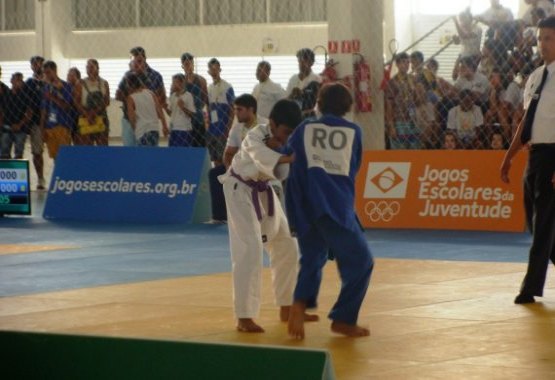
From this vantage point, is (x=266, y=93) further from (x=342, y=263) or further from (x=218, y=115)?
(x=342, y=263)

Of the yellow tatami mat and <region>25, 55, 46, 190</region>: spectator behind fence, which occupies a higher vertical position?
<region>25, 55, 46, 190</region>: spectator behind fence

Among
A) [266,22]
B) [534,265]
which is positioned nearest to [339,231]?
[534,265]

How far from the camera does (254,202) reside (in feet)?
30.3

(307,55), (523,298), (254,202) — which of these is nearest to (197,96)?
(307,55)

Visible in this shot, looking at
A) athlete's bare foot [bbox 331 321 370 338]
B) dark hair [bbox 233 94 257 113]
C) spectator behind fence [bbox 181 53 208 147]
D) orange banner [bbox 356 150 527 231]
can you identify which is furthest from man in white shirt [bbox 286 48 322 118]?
athlete's bare foot [bbox 331 321 370 338]

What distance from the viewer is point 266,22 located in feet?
113

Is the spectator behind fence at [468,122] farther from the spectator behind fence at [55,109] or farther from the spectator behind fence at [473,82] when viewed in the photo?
the spectator behind fence at [55,109]

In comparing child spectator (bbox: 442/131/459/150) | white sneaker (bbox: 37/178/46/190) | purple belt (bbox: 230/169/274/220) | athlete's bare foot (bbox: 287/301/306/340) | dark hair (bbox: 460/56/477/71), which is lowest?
white sneaker (bbox: 37/178/46/190)

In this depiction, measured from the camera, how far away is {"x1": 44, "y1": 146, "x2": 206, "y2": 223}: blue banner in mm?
18125

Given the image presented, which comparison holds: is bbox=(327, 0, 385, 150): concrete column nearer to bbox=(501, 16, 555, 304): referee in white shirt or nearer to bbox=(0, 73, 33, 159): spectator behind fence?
bbox=(0, 73, 33, 159): spectator behind fence

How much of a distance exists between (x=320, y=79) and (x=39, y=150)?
225 inches

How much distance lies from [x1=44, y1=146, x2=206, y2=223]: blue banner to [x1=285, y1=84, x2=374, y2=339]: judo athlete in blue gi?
919 cm

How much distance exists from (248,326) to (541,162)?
8.91ft

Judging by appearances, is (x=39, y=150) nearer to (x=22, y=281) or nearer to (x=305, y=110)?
(x=305, y=110)
